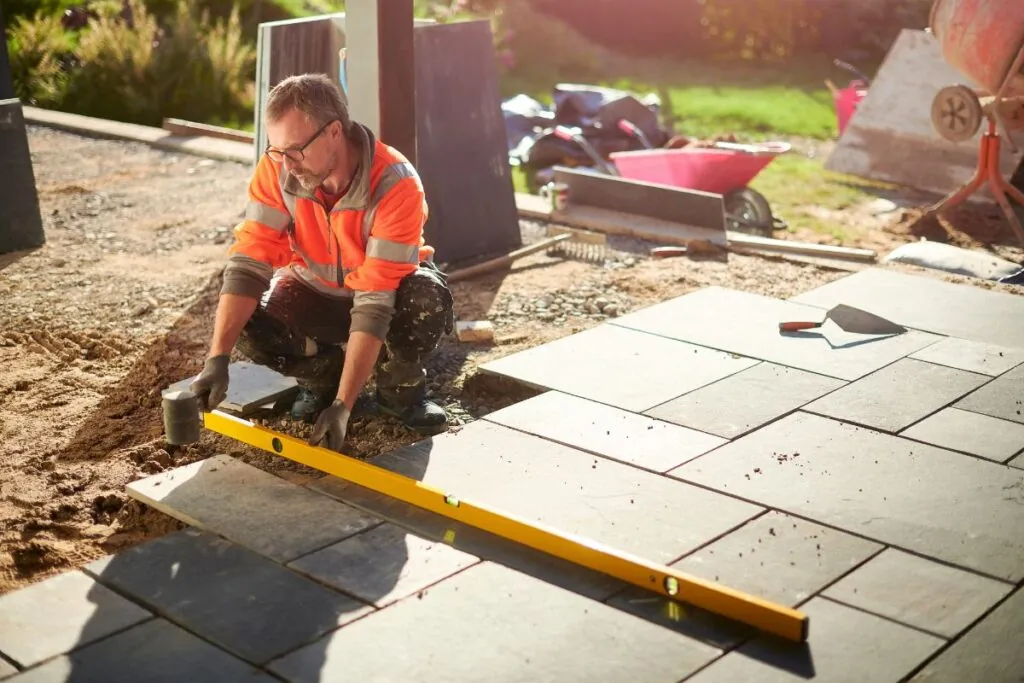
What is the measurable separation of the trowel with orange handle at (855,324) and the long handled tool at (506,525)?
2470 mm

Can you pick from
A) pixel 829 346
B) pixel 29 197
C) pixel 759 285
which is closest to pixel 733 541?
pixel 829 346

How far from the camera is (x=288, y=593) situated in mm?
3436

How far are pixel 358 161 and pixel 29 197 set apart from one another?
3662mm

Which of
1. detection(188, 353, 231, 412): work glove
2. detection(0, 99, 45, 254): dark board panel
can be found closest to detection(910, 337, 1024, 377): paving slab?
detection(188, 353, 231, 412): work glove

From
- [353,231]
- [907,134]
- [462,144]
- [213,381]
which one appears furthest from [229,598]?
[907,134]

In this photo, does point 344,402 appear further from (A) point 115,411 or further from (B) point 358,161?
(A) point 115,411

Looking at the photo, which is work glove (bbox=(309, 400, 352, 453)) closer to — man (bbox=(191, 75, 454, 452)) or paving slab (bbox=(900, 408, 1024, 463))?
man (bbox=(191, 75, 454, 452))

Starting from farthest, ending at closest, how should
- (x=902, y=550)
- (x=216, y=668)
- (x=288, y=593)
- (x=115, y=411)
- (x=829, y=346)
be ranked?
1. (x=829, y=346)
2. (x=115, y=411)
3. (x=902, y=550)
4. (x=288, y=593)
5. (x=216, y=668)

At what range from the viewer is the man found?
4043 millimetres

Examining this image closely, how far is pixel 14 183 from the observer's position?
704 cm

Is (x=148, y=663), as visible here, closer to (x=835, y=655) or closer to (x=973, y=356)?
(x=835, y=655)

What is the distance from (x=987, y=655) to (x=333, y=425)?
2.10 m

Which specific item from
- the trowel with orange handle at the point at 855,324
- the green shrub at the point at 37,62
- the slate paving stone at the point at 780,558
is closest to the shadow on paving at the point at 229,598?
the slate paving stone at the point at 780,558

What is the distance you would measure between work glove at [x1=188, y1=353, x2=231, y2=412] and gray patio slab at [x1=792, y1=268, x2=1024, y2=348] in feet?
10.5
